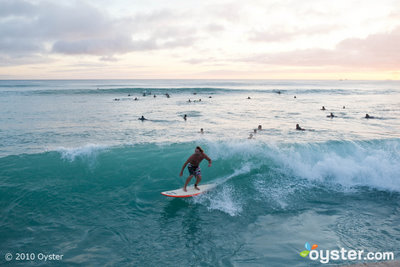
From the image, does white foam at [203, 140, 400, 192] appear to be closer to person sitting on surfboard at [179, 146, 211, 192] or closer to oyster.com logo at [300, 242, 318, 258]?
person sitting on surfboard at [179, 146, 211, 192]

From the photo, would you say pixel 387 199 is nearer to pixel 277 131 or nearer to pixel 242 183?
pixel 242 183

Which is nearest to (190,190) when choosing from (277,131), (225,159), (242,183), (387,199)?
(242,183)

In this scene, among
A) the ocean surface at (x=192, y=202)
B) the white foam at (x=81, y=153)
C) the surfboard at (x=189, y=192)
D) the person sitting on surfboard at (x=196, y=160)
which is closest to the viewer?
the ocean surface at (x=192, y=202)

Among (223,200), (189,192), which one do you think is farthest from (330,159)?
(189,192)

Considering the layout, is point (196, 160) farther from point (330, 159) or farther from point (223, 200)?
point (330, 159)

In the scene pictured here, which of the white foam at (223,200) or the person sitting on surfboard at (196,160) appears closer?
the white foam at (223,200)

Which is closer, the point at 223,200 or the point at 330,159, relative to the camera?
the point at 223,200

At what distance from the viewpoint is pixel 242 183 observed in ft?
33.5

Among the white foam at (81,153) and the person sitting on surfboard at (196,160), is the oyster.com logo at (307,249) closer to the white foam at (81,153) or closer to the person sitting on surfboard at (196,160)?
the person sitting on surfboard at (196,160)

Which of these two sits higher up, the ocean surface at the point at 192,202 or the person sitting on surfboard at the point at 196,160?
the person sitting on surfboard at the point at 196,160

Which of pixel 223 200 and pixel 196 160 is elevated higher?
pixel 196 160

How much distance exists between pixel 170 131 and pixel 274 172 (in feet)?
30.5

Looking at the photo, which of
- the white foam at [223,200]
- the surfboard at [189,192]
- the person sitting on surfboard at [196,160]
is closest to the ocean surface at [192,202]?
the white foam at [223,200]

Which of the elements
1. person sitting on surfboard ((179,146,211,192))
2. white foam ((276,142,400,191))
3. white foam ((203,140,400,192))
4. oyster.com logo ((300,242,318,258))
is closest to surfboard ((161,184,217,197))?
person sitting on surfboard ((179,146,211,192))
